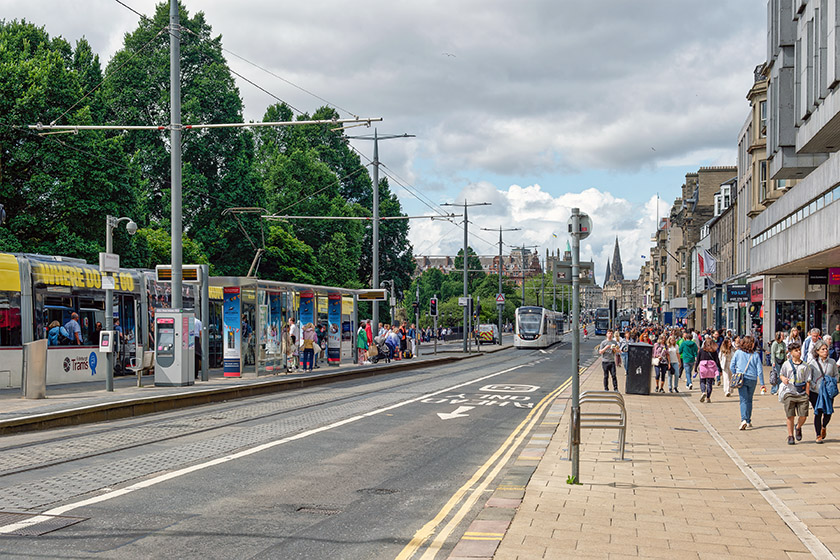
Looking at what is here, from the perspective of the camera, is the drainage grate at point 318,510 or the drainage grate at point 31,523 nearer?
the drainage grate at point 31,523

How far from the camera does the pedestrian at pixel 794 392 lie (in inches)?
554

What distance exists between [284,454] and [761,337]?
37902 mm

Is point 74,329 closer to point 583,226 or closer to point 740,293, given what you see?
point 583,226

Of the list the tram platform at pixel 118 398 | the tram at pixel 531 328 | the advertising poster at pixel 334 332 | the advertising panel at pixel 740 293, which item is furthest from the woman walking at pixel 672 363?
Answer: the tram at pixel 531 328

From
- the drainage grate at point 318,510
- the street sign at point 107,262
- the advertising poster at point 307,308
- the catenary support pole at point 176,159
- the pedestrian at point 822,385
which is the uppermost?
the catenary support pole at point 176,159

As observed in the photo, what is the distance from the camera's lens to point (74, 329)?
76.2ft

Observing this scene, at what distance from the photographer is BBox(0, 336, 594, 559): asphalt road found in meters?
7.10

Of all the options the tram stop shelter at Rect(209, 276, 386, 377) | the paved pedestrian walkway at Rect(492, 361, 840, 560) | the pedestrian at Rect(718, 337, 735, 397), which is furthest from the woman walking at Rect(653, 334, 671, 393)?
the tram stop shelter at Rect(209, 276, 386, 377)

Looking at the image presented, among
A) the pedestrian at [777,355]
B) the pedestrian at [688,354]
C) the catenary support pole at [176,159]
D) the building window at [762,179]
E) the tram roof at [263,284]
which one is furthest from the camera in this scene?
the building window at [762,179]

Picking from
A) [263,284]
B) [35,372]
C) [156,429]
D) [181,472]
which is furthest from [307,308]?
[181,472]

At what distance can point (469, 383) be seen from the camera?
87.6ft

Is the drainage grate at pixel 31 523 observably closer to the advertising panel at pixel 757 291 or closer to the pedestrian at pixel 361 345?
the pedestrian at pixel 361 345

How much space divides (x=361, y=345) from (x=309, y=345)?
6069mm

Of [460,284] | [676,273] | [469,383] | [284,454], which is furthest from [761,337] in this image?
[460,284]
